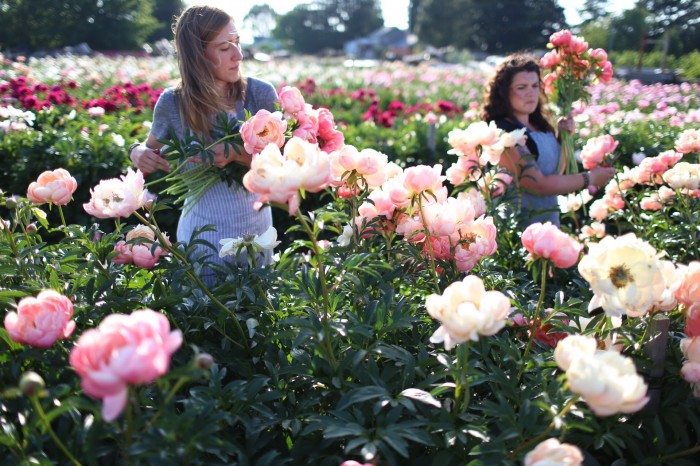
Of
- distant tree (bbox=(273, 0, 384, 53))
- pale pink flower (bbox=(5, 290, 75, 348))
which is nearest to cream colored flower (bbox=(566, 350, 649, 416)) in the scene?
pale pink flower (bbox=(5, 290, 75, 348))

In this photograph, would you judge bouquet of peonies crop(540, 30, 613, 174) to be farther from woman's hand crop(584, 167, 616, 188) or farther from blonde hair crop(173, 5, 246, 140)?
blonde hair crop(173, 5, 246, 140)

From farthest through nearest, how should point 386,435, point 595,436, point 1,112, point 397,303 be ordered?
point 1,112, point 397,303, point 595,436, point 386,435

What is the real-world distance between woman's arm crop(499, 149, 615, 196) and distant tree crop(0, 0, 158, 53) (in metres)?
31.4

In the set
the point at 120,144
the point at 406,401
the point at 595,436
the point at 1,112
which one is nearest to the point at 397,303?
the point at 406,401

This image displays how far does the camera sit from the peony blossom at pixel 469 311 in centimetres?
98

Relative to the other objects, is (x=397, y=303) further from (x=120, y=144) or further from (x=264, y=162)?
(x=120, y=144)

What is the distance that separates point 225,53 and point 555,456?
1.66m

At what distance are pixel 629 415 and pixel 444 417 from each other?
487 mm

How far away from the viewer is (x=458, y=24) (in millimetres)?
51562

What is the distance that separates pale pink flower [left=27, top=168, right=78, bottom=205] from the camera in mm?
1468

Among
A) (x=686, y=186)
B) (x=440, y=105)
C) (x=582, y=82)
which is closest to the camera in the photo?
(x=686, y=186)

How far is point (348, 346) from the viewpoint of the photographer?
1.44 meters

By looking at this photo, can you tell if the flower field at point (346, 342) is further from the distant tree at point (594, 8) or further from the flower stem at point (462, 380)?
the distant tree at point (594, 8)

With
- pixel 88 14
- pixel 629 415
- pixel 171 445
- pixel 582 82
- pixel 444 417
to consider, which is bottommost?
pixel 629 415
